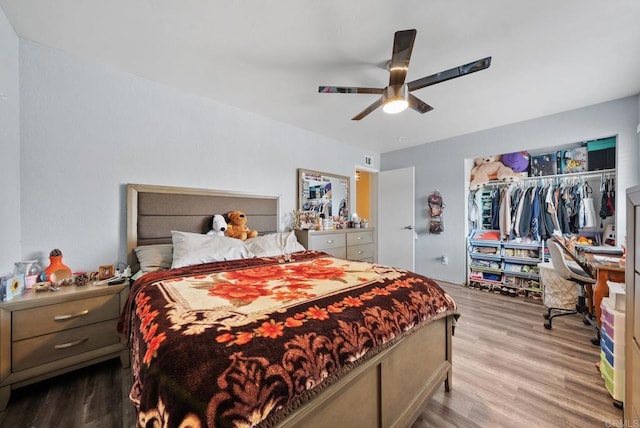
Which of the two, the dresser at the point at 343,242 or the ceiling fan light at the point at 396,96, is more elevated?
the ceiling fan light at the point at 396,96

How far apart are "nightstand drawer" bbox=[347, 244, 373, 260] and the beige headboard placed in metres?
1.53

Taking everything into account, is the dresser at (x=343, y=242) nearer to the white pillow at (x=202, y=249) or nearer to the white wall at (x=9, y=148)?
the white pillow at (x=202, y=249)

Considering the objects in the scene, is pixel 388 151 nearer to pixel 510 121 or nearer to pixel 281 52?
pixel 510 121

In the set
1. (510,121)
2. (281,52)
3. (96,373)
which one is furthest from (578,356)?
(96,373)

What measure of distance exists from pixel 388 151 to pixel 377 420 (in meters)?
4.48

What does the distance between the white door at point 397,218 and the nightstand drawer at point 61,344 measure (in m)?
3.96

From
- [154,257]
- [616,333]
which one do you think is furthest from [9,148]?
→ [616,333]

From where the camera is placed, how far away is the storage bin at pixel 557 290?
274 cm

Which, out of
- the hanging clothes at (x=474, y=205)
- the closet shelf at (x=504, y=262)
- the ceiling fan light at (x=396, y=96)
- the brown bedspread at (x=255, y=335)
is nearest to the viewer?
the brown bedspread at (x=255, y=335)

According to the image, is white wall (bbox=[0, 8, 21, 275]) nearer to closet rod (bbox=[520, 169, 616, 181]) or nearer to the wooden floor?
the wooden floor

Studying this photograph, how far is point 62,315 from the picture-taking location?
62.7 inches

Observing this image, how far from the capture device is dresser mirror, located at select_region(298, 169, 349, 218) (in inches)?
143

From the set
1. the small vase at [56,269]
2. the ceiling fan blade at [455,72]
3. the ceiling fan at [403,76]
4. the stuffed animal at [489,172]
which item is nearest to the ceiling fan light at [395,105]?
the ceiling fan at [403,76]

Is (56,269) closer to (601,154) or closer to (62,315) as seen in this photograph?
(62,315)
